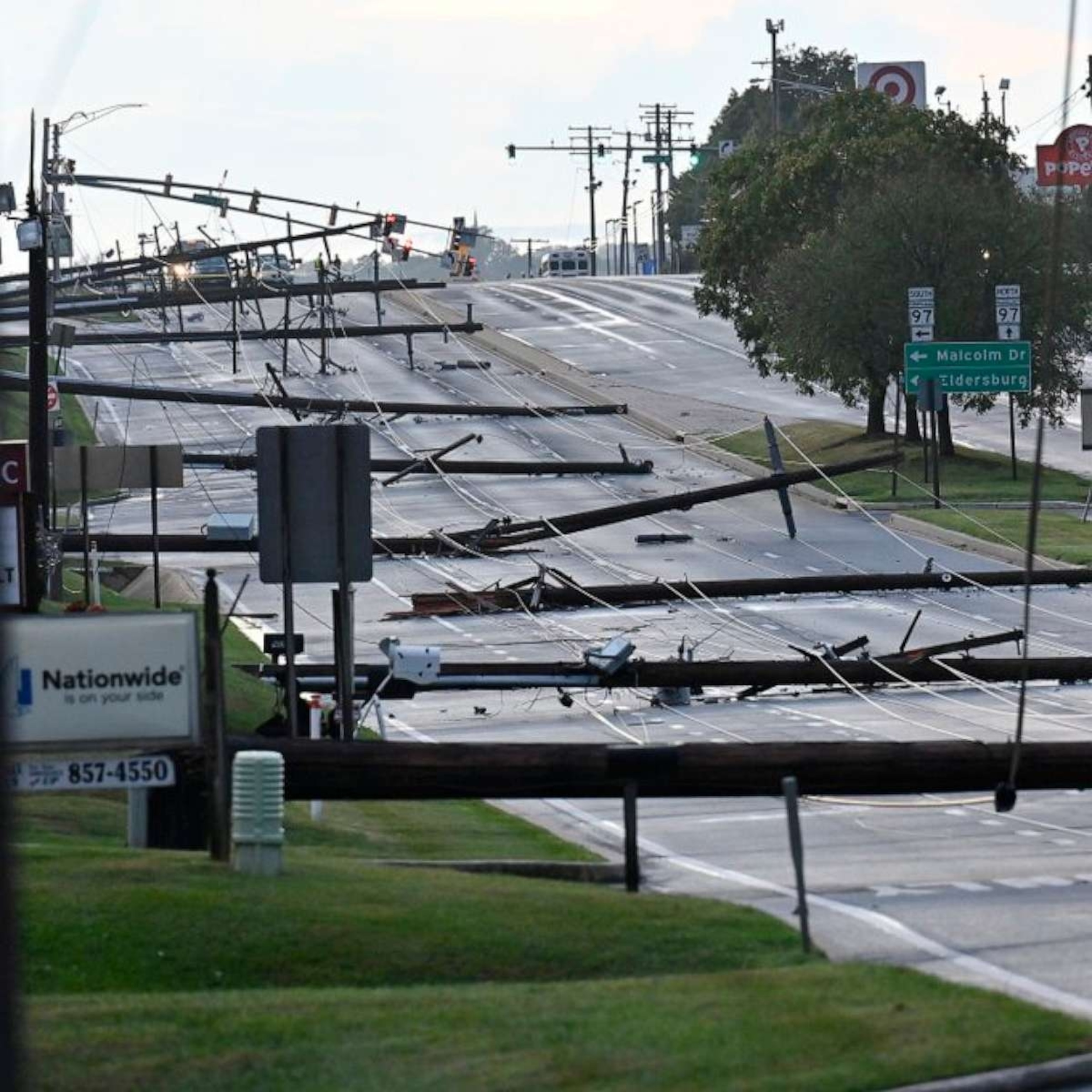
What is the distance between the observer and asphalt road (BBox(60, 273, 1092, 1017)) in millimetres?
17422

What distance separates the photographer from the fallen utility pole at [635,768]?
18.6 meters

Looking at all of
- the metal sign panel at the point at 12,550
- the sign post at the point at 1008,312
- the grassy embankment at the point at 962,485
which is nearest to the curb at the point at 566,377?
the grassy embankment at the point at 962,485

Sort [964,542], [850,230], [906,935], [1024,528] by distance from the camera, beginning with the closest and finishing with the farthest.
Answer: [906,935] < [964,542] < [1024,528] < [850,230]

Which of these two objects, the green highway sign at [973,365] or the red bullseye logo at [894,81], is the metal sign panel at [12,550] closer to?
the green highway sign at [973,365]

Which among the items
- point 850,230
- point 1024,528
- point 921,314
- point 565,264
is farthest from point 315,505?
point 565,264

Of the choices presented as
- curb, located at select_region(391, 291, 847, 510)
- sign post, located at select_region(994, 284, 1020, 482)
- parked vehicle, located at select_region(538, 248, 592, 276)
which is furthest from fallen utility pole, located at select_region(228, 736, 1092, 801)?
parked vehicle, located at select_region(538, 248, 592, 276)

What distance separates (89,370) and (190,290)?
11.8 metres

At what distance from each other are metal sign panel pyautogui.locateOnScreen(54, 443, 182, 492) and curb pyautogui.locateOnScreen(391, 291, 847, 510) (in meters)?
24.2

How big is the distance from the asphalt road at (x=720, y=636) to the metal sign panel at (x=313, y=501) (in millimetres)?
3527

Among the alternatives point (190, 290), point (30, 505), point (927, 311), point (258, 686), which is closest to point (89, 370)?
point (190, 290)

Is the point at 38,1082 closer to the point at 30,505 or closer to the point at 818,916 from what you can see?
the point at 818,916

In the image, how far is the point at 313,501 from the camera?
20.1m

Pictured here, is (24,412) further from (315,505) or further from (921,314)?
(315,505)

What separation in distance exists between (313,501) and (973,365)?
38963 millimetres
